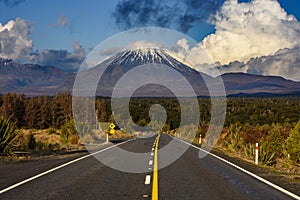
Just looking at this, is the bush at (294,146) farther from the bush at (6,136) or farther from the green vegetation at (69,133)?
the green vegetation at (69,133)

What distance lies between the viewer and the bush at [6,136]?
20312 millimetres

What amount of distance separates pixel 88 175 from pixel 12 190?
3432 millimetres

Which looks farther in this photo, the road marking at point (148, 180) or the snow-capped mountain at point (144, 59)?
the snow-capped mountain at point (144, 59)

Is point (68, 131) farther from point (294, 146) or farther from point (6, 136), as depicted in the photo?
point (294, 146)

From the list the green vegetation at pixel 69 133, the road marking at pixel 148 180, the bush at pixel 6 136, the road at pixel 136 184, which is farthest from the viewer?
the green vegetation at pixel 69 133

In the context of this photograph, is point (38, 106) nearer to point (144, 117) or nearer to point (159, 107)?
point (144, 117)

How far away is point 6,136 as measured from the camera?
2066cm

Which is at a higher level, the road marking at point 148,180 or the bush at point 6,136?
the bush at point 6,136

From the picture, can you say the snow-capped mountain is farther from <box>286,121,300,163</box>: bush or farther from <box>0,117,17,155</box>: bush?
<box>0,117,17,155</box>: bush

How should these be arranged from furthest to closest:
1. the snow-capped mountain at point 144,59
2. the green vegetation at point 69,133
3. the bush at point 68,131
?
the snow-capped mountain at point 144,59 < the bush at point 68,131 < the green vegetation at point 69,133

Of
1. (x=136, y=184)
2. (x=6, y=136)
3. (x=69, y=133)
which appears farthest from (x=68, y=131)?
(x=136, y=184)

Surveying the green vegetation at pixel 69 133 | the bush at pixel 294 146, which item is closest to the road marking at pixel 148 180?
the bush at pixel 294 146

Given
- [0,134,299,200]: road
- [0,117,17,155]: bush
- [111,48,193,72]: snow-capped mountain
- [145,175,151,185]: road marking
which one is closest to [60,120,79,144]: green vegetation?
[0,117,17,155]: bush

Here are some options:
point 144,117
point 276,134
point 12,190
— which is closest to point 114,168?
point 12,190
